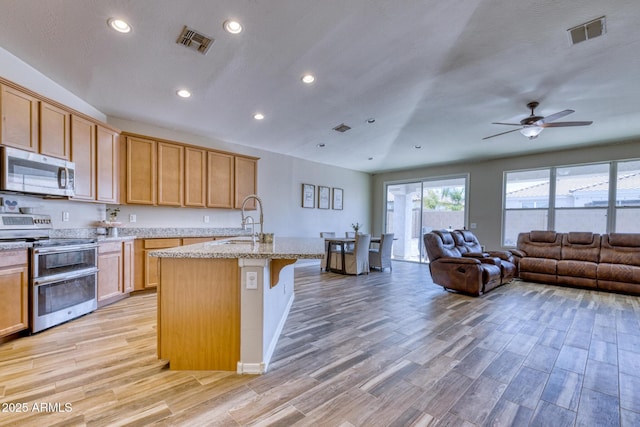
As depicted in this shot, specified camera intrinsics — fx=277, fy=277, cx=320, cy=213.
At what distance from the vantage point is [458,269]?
448 centimetres

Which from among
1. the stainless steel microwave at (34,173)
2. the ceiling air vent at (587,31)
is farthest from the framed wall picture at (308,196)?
the ceiling air vent at (587,31)

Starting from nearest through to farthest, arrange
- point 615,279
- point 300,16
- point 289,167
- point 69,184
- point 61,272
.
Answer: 1. point 300,16
2. point 61,272
3. point 69,184
4. point 615,279
5. point 289,167

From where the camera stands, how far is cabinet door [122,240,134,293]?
3.85m

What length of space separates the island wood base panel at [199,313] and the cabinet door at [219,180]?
314 cm

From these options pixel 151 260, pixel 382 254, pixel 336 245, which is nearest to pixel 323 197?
pixel 336 245

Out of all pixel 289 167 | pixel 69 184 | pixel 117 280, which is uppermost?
pixel 289 167

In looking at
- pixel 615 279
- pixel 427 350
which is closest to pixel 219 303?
pixel 427 350

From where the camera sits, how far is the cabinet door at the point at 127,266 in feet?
12.6

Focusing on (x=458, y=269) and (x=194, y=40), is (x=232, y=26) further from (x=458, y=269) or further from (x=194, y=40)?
(x=458, y=269)

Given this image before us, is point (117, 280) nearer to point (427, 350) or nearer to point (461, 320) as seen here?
point (427, 350)

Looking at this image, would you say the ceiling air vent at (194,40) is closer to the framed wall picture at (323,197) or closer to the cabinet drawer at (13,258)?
the cabinet drawer at (13,258)

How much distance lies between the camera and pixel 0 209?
272 cm

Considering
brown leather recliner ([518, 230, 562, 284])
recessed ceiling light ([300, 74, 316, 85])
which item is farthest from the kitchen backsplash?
brown leather recliner ([518, 230, 562, 284])

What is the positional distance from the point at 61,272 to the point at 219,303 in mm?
2173
